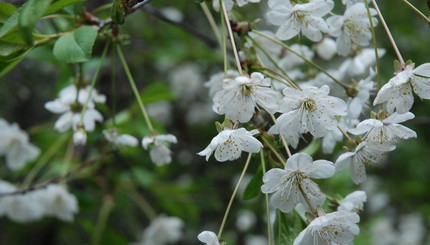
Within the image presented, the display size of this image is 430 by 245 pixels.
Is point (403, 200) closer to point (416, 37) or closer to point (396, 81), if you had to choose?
point (416, 37)

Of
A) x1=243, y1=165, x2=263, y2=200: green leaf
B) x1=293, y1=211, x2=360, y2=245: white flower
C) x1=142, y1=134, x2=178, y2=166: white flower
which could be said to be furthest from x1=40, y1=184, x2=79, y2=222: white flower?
x1=293, y1=211, x2=360, y2=245: white flower

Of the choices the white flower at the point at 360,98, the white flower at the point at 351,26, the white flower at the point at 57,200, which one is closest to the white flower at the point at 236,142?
the white flower at the point at 360,98

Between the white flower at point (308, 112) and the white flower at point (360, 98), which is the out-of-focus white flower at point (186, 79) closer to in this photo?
the white flower at point (360, 98)

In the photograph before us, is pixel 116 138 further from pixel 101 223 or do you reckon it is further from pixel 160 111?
pixel 160 111

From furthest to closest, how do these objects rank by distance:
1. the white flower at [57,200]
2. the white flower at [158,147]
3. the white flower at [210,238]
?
the white flower at [57,200] → the white flower at [158,147] → the white flower at [210,238]

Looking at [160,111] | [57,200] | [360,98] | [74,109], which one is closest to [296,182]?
[360,98]

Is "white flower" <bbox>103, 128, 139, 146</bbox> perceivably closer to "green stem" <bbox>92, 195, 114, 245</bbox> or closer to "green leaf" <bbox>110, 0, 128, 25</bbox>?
"green leaf" <bbox>110, 0, 128, 25</bbox>

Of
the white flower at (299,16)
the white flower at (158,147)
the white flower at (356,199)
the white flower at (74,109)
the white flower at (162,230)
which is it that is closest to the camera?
the white flower at (299,16)
